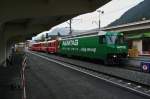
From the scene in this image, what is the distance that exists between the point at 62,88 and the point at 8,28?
15609mm

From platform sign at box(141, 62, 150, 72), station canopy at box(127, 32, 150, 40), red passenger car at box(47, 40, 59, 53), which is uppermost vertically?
station canopy at box(127, 32, 150, 40)

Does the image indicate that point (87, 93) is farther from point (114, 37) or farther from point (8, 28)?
point (114, 37)

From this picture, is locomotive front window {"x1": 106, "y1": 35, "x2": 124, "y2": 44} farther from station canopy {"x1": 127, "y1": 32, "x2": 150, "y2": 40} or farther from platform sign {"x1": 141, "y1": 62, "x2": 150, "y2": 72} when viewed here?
station canopy {"x1": 127, "y1": 32, "x2": 150, "y2": 40}

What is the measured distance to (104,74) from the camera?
97.8 feet

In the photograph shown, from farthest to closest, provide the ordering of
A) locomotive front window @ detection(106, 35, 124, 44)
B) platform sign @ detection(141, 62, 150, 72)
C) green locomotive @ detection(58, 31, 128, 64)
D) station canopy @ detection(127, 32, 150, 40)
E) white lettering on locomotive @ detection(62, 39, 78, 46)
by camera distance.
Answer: station canopy @ detection(127, 32, 150, 40)
white lettering on locomotive @ detection(62, 39, 78, 46)
locomotive front window @ detection(106, 35, 124, 44)
green locomotive @ detection(58, 31, 128, 64)
platform sign @ detection(141, 62, 150, 72)

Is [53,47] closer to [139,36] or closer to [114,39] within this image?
[139,36]

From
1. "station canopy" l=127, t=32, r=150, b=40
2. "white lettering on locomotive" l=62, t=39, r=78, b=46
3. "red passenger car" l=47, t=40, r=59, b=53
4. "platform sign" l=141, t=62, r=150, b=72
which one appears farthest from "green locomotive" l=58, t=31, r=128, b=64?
"station canopy" l=127, t=32, r=150, b=40

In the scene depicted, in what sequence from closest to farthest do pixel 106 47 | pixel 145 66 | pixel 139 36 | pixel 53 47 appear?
1. pixel 145 66
2. pixel 106 47
3. pixel 139 36
4. pixel 53 47

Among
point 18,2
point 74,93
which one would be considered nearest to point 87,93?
point 74,93

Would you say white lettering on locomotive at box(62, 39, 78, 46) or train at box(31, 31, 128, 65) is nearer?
train at box(31, 31, 128, 65)

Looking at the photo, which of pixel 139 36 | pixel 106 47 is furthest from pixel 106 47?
pixel 139 36

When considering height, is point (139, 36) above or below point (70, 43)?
above

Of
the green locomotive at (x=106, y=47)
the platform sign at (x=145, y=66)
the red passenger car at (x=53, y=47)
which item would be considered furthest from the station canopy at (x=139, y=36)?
the platform sign at (x=145, y=66)

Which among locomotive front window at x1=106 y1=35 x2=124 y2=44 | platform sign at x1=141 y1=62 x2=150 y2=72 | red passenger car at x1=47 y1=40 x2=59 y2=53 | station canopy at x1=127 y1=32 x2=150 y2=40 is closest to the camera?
platform sign at x1=141 y1=62 x2=150 y2=72
